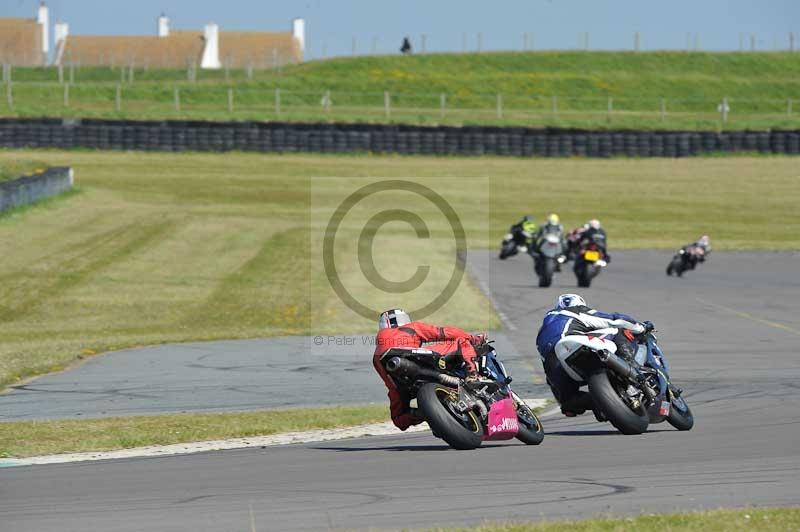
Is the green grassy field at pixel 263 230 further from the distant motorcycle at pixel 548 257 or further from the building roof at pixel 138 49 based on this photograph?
the building roof at pixel 138 49

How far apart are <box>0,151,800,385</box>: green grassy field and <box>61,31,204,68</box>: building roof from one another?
7189cm

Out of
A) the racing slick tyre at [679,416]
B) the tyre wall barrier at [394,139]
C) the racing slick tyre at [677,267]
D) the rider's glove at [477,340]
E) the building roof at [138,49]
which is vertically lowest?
the racing slick tyre at [677,267]

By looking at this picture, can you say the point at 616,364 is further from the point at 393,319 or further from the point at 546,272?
the point at 546,272

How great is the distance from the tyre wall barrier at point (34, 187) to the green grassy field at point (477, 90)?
818 inches

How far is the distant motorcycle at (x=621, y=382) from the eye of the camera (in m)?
12.3

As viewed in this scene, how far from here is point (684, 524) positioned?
868cm

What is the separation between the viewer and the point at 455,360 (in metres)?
12.0

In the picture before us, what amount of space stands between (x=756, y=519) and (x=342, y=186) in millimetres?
44478

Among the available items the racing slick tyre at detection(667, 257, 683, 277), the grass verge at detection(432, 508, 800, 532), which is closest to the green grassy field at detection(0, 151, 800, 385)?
the racing slick tyre at detection(667, 257, 683, 277)

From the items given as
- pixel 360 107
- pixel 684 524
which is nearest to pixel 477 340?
pixel 684 524

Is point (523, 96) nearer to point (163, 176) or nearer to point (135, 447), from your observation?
point (163, 176)

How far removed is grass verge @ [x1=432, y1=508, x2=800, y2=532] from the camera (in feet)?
28.2

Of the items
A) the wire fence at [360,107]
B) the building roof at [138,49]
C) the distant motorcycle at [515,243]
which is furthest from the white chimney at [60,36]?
the distant motorcycle at [515,243]

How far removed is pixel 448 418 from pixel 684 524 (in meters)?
3.25
